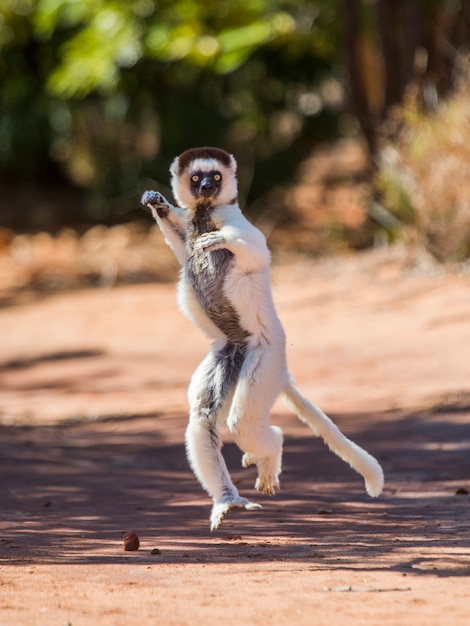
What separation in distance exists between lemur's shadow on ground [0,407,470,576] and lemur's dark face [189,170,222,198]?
4.93 feet

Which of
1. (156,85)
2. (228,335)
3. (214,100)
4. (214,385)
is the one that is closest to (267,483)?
(214,385)

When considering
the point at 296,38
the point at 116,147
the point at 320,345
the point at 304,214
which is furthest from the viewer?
the point at 304,214

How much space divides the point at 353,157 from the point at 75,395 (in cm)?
1873

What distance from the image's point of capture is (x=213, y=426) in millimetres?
4883

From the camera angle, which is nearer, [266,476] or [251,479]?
[266,476]

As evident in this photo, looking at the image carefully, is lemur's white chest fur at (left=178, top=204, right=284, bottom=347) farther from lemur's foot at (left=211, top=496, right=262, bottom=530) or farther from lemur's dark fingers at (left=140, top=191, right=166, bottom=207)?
lemur's foot at (left=211, top=496, right=262, bottom=530)

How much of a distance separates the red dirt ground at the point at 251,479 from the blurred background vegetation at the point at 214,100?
330cm

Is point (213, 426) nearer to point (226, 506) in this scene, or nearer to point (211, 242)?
Answer: point (226, 506)

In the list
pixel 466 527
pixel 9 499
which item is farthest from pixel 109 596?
pixel 9 499

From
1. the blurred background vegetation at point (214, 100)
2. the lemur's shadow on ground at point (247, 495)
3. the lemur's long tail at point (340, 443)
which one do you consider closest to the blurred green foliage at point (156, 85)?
the blurred background vegetation at point (214, 100)

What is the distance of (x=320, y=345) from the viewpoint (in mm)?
11617

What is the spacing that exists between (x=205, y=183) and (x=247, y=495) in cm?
192

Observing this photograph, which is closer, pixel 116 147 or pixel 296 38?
pixel 296 38

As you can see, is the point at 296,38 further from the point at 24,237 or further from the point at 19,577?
the point at 19,577
